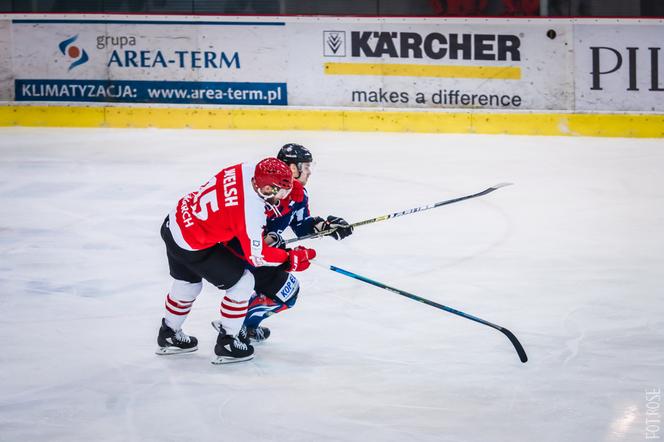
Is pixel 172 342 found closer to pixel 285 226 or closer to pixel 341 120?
pixel 285 226

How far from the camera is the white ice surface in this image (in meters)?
4.00

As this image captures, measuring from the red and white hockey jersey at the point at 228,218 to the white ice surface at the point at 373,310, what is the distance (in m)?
0.52

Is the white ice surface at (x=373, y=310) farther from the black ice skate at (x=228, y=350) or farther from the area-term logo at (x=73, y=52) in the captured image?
the area-term logo at (x=73, y=52)

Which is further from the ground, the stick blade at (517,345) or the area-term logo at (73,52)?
the area-term logo at (73,52)

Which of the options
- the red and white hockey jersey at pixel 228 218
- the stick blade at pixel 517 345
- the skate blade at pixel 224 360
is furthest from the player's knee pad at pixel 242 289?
the stick blade at pixel 517 345

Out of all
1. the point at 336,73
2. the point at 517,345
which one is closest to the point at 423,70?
the point at 336,73

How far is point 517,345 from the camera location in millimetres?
4609

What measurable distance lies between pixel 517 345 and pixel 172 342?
1449 millimetres

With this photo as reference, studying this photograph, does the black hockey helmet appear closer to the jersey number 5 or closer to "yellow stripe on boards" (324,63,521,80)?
the jersey number 5

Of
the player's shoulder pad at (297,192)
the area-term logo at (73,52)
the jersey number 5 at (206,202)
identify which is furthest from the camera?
the area-term logo at (73,52)

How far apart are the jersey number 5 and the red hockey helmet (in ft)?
0.67

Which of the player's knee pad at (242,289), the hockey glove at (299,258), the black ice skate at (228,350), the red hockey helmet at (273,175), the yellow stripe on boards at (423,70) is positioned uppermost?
the yellow stripe on boards at (423,70)

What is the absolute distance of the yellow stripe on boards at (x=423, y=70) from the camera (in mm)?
10164

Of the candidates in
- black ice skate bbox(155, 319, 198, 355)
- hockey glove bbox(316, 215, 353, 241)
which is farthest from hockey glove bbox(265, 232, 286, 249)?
black ice skate bbox(155, 319, 198, 355)
